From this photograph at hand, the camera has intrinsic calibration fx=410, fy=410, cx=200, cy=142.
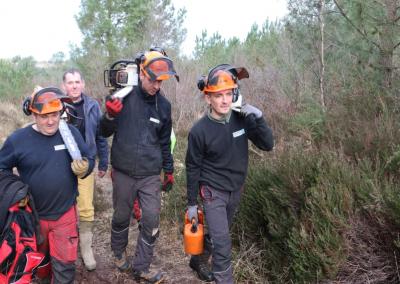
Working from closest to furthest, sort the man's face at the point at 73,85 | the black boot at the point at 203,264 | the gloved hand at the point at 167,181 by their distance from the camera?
1. the black boot at the point at 203,264
2. the gloved hand at the point at 167,181
3. the man's face at the point at 73,85

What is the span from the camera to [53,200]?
3658 mm

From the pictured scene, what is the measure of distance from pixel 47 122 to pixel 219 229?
1813 millimetres

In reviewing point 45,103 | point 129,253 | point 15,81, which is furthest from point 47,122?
point 15,81

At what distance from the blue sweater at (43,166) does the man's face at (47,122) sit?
6 centimetres

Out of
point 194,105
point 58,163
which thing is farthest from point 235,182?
point 194,105

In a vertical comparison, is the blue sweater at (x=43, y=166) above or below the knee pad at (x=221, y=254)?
above

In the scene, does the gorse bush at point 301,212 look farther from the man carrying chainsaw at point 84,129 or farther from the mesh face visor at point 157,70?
the man carrying chainsaw at point 84,129

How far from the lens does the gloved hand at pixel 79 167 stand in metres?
3.62

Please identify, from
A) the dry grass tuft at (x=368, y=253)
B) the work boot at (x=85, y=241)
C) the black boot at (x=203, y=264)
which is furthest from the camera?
the work boot at (x=85, y=241)

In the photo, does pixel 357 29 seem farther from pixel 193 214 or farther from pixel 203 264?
pixel 203 264

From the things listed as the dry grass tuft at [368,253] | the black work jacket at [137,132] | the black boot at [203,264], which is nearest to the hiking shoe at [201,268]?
the black boot at [203,264]

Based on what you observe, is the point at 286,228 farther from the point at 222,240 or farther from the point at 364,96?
the point at 364,96

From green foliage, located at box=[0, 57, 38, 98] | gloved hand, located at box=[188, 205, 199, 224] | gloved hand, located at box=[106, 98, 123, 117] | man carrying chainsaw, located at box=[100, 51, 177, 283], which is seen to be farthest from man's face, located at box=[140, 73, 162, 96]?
green foliage, located at box=[0, 57, 38, 98]

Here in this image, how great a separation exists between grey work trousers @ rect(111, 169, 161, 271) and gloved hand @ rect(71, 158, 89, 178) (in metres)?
0.63
